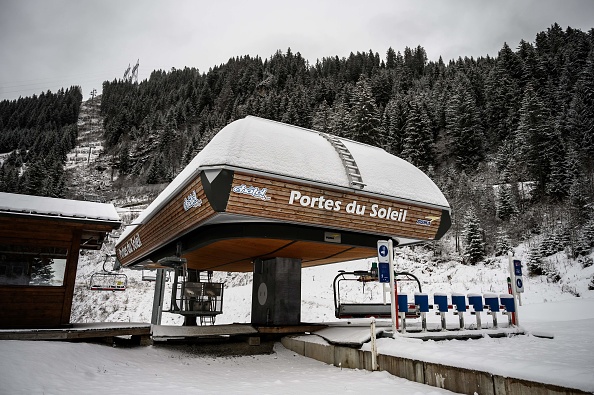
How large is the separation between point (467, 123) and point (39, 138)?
119m

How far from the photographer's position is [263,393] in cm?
645

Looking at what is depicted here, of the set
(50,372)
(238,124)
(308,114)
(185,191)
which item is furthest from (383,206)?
(308,114)

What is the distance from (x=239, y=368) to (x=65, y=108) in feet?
503

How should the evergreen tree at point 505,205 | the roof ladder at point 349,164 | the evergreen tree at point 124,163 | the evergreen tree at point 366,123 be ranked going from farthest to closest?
the evergreen tree at point 124,163 < the evergreen tree at point 366,123 < the evergreen tree at point 505,205 < the roof ladder at point 349,164

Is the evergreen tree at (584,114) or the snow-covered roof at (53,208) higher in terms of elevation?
the evergreen tree at (584,114)

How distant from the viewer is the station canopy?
9.62 meters

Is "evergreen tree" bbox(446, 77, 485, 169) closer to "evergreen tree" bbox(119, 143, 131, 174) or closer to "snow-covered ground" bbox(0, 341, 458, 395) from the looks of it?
"snow-covered ground" bbox(0, 341, 458, 395)

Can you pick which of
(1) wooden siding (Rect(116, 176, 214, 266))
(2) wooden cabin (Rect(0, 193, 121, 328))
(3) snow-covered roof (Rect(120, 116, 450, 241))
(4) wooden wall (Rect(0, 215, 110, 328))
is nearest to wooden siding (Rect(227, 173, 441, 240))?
(3) snow-covered roof (Rect(120, 116, 450, 241))

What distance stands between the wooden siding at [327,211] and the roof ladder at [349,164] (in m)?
Result: 0.43

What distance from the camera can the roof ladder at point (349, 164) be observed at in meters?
11.1

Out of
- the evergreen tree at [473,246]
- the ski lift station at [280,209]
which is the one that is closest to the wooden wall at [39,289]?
the ski lift station at [280,209]

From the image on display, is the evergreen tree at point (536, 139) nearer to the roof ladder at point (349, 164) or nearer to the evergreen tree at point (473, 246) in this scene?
the evergreen tree at point (473, 246)

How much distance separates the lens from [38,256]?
11453 mm

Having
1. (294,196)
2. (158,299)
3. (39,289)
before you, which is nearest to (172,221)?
(39,289)
